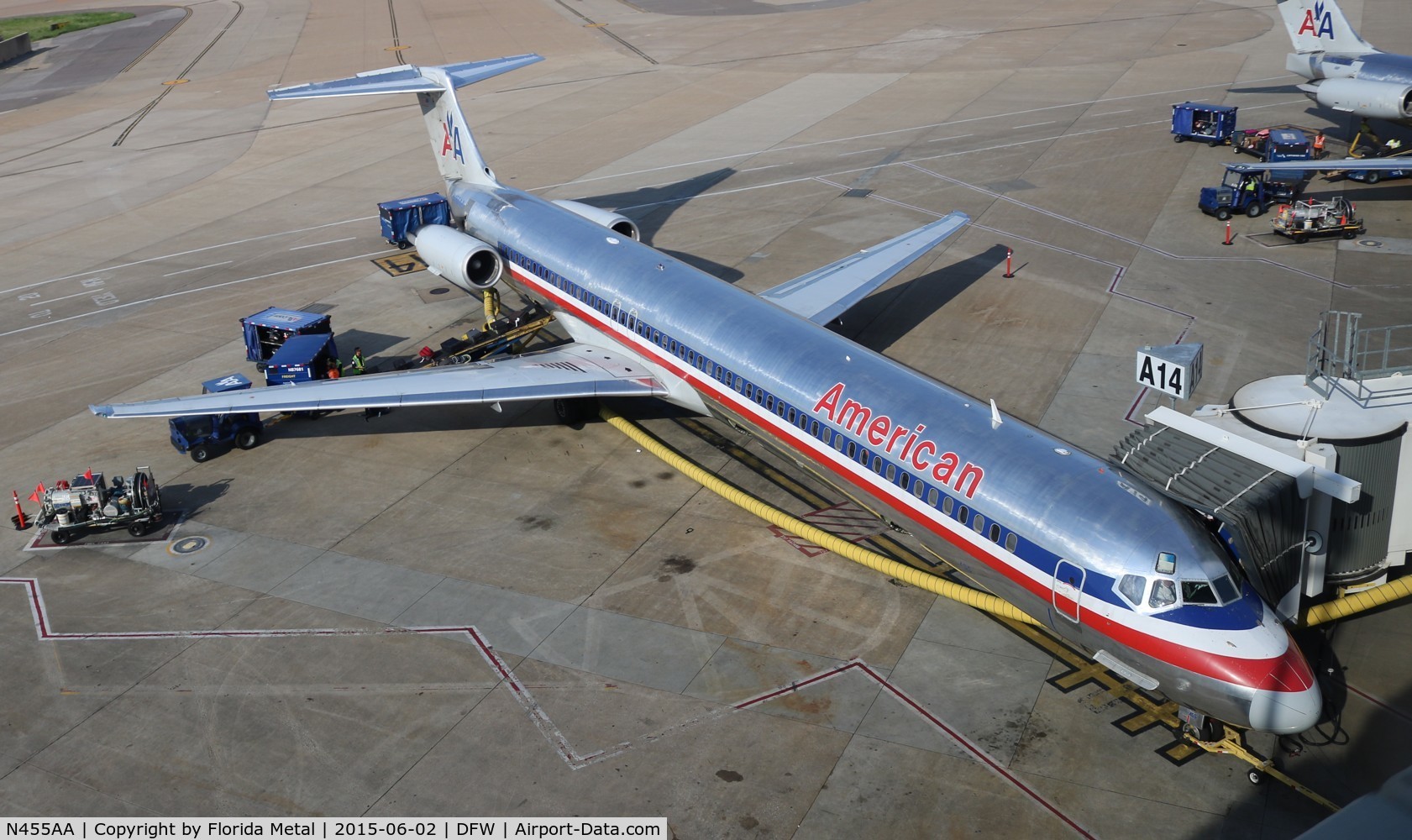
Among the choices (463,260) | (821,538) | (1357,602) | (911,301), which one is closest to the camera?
(1357,602)

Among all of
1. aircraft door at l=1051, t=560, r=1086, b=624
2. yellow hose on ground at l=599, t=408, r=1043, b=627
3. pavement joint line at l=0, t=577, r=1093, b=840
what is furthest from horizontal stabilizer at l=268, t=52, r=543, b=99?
aircraft door at l=1051, t=560, r=1086, b=624

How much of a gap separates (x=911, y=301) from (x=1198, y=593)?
19.3 m

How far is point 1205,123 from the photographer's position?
155 ft

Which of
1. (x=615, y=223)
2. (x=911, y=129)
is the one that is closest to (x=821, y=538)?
(x=615, y=223)

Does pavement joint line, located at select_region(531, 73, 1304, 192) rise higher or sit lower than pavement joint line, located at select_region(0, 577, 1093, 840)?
higher

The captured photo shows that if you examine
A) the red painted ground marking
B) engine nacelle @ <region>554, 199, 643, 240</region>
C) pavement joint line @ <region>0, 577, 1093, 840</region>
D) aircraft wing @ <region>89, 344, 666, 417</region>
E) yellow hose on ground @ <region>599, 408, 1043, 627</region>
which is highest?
engine nacelle @ <region>554, 199, 643, 240</region>

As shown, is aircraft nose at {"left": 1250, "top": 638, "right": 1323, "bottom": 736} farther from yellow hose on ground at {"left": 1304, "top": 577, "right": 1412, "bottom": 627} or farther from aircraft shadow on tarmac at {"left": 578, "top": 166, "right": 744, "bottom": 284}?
aircraft shadow on tarmac at {"left": 578, "top": 166, "right": 744, "bottom": 284}

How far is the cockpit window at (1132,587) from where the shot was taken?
16.1 m

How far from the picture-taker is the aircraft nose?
605 inches

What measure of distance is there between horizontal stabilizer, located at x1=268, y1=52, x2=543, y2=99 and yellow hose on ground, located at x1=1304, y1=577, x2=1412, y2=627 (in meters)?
27.6

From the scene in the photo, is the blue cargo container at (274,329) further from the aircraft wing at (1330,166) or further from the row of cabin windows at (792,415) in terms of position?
the aircraft wing at (1330,166)

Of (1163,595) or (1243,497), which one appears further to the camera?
Result: (1243,497)

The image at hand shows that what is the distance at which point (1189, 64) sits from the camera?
60.5 meters

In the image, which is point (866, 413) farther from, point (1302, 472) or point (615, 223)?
point (615, 223)
